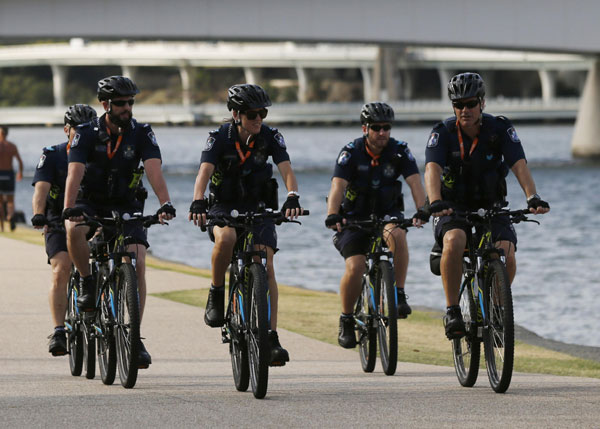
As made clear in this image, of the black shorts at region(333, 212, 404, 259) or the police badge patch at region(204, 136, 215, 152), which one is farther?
the black shorts at region(333, 212, 404, 259)

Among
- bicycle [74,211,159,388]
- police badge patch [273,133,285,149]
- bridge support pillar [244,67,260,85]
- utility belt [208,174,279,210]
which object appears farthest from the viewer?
bridge support pillar [244,67,260,85]

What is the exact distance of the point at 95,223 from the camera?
30.3ft

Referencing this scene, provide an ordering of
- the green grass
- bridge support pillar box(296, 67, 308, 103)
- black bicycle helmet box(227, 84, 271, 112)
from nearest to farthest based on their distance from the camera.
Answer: black bicycle helmet box(227, 84, 271, 112) < the green grass < bridge support pillar box(296, 67, 308, 103)

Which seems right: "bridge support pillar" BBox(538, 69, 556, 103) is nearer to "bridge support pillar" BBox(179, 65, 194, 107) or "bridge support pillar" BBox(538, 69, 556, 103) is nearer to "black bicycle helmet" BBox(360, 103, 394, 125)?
"bridge support pillar" BBox(179, 65, 194, 107)

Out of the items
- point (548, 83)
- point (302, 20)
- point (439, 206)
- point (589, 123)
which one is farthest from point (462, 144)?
point (548, 83)

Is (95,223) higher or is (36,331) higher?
(95,223)

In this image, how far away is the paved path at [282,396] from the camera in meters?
7.60

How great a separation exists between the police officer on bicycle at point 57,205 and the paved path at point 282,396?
0.40m

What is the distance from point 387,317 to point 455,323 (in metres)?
0.95

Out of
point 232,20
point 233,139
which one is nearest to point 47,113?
point 232,20

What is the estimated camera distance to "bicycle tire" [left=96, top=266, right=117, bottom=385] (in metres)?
9.18

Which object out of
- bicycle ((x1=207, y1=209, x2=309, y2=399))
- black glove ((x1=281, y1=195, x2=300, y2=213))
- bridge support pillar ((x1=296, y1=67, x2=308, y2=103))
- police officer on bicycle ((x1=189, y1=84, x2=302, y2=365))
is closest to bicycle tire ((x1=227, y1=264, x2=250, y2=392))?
bicycle ((x1=207, y1=209, x2=309, y2=399))

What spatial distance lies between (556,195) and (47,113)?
87.4 metres

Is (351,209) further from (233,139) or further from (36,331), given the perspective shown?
(36,331)
